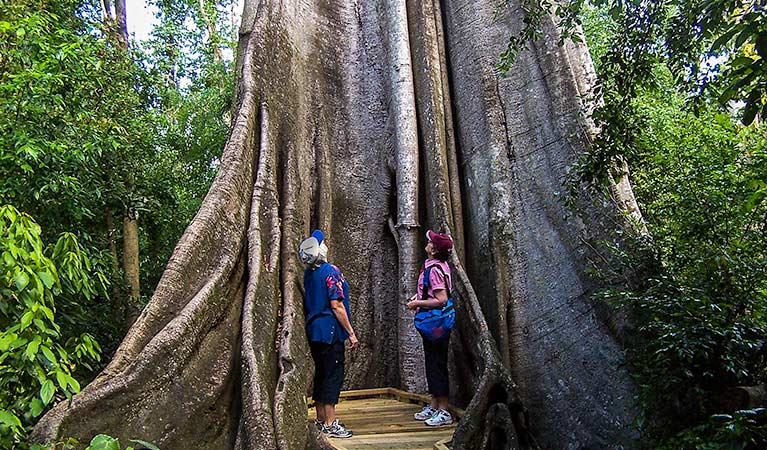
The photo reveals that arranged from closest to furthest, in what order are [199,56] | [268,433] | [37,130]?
[268,433] → [37,130] → [199,56]

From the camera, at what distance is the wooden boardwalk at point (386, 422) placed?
10.6 ft

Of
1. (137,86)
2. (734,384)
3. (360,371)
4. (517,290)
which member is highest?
(137,86)

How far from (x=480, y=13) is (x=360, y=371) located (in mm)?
3215

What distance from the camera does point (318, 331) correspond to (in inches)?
136

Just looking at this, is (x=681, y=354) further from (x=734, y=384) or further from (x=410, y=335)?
(x=410, y=335)

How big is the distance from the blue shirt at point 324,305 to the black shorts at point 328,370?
0.16ft

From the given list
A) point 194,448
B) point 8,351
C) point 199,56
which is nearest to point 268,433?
point 194,448

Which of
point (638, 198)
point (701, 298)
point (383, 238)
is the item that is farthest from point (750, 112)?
point (638, 198)

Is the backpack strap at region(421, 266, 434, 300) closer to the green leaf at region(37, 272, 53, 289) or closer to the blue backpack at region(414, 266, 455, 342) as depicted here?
the blue backpack at region(414, 266, 455, 342)

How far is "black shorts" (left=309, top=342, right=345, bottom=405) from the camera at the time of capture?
3428mm

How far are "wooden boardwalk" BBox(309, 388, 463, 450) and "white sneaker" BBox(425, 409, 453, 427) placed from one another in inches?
1.1

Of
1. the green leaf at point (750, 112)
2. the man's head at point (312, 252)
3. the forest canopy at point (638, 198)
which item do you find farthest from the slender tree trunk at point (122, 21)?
the green leaf at point (750, 112)

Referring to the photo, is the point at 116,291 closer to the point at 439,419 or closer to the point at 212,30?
the point at 439,419

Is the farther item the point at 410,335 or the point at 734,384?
the point at 410,335
